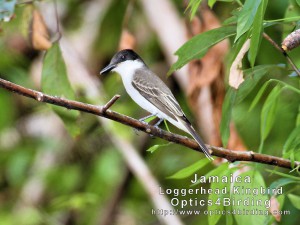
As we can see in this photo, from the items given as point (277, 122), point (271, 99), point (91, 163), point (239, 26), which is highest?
point (239, 26)

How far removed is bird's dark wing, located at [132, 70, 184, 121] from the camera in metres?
2.56

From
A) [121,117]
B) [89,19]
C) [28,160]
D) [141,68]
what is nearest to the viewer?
[121,117]

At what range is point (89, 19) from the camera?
5.49 metres

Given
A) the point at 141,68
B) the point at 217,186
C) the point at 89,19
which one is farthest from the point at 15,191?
the point at 217,186

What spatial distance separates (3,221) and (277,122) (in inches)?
79.9

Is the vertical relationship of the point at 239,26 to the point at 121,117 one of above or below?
above

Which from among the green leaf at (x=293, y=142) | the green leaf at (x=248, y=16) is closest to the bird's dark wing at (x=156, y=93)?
the green leaf at (x=293, y=142)

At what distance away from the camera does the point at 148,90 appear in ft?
9.14

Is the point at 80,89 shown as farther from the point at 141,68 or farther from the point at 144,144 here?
the point at 141,68

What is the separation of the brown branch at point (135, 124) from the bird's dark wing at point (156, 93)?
53 cm

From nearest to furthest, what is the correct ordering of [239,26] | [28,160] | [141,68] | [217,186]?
[239,26], [217,186], [141,68], [28,160]

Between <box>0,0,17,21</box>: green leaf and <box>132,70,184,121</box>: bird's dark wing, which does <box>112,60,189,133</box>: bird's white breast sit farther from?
<box>0,0,17,21</box>: green leaf

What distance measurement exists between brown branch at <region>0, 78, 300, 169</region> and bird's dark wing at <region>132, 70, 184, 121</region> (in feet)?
1.75

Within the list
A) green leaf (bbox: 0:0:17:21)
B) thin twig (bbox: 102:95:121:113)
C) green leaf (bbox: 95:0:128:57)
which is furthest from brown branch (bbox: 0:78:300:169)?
green leaf (bbox: 95:0:128:57)
